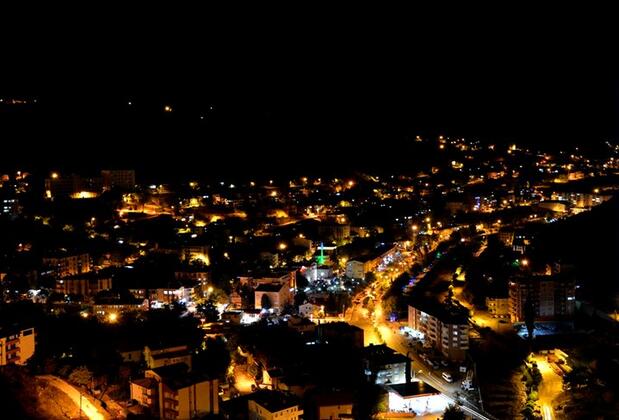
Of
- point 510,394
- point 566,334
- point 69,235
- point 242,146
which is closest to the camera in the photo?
point 510,394

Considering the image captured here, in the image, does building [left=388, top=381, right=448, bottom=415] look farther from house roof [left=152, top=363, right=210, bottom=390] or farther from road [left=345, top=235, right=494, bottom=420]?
house roof [left=152, top=363, right=210, bottom=390]

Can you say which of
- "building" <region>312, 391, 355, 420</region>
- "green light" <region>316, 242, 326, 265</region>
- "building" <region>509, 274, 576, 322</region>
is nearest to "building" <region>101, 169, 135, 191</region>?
"green light" <region>316, 242, 326, 265</region>

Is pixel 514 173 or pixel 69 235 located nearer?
pixel 69 235

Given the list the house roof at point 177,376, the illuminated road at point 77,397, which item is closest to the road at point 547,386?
the house roof at point 177,376

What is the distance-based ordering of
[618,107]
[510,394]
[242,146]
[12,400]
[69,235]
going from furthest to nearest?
[618,107] → [242,146] → [69,235] → [510,394] → [12,400]

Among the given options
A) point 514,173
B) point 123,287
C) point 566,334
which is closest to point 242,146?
point 514,173

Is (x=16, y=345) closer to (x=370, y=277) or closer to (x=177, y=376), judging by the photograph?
(x=177, y=376)

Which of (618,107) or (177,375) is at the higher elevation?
(618,107)

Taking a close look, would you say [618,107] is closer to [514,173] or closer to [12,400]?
[514,173]
